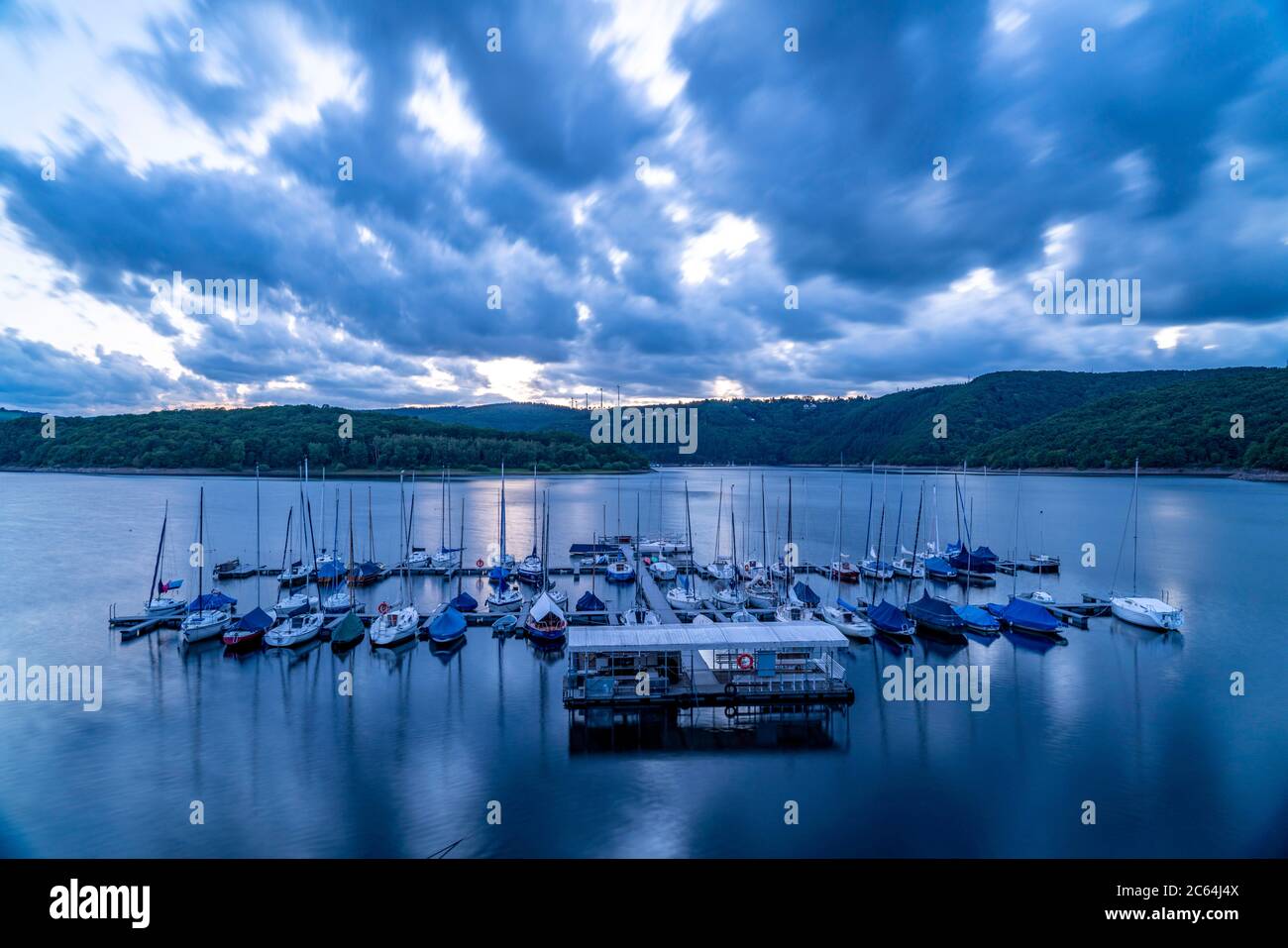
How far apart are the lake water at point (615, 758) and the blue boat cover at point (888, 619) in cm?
185

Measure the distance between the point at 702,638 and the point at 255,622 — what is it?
24466mm

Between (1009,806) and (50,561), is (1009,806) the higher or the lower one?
the lower one

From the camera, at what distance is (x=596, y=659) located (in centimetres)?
2470

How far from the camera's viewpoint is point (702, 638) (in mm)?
25141

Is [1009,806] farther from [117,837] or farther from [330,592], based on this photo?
[330,592]

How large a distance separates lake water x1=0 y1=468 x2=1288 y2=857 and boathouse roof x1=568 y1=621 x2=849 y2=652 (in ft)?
9.43

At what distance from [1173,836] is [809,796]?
386 inches

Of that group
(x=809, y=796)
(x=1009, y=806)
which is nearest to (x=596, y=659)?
(x=809, y=796)

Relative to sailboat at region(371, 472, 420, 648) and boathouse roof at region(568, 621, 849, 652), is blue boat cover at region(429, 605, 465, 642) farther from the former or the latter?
boathouse roof at region(568, 621, 849, 652)

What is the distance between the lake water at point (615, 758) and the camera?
16.6 meters

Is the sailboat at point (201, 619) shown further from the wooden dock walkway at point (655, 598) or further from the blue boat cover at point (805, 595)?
the blue boat cover at point (805, 595)

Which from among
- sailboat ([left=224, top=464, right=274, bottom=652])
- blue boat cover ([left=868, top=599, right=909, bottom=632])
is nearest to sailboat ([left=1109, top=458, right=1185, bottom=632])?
blue boat cover ([left=868, top=599, right=909, bottom=632])

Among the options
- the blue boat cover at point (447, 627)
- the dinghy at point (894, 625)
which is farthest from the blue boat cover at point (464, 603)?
the dinghy at point (894, 625)

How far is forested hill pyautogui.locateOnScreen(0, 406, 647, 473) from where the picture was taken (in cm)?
16025
